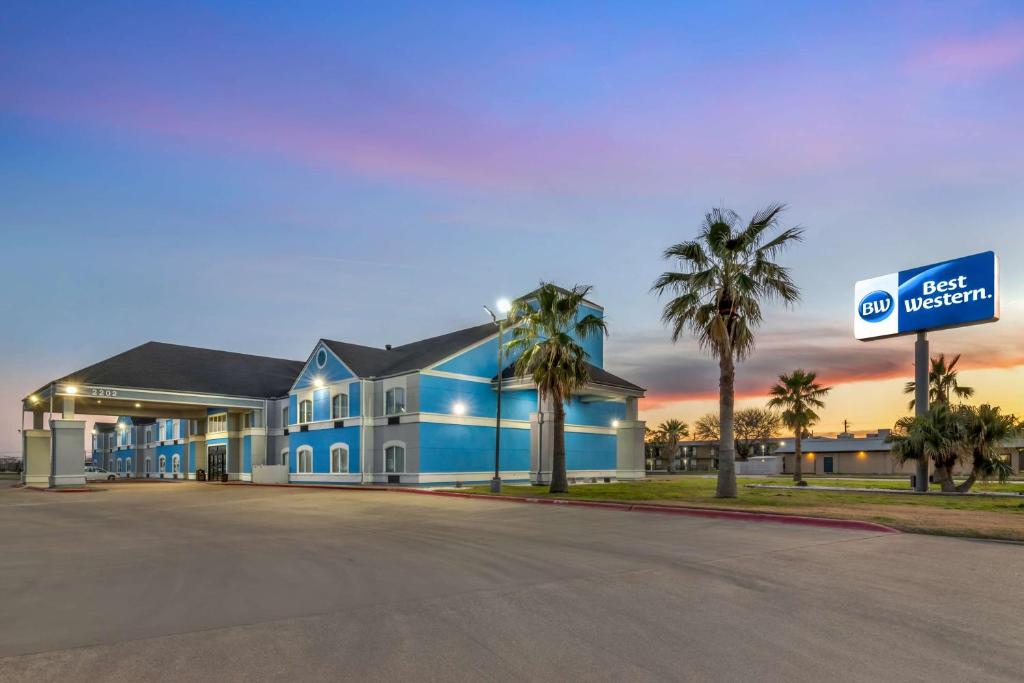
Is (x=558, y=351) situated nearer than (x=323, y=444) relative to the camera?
Yes

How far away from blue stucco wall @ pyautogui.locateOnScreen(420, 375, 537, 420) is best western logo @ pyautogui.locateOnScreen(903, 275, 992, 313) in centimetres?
2142

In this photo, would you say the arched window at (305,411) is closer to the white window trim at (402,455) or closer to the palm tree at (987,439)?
the white window trim at (402,455)

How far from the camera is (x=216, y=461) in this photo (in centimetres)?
5494

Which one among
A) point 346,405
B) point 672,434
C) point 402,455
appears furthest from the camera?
point 672,434

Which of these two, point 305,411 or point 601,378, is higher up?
point 601,378

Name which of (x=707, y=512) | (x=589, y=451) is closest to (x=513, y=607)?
(x=707, y=512)

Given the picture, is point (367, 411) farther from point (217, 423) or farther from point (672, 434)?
point (672, 434)

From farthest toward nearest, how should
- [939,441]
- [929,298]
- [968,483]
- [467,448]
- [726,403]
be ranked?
[467,448], [929,298], [939,441], [968,483], [726,403]

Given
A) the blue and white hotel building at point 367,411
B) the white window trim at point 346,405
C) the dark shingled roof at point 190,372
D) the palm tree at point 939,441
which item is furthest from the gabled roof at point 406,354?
the palm tree at point 939,441

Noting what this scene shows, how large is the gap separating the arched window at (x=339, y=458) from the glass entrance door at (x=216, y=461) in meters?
16.5

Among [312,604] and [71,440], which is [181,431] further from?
[312,604]

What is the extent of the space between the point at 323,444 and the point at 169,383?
12581mm

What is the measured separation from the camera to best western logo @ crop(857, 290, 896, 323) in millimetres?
34406

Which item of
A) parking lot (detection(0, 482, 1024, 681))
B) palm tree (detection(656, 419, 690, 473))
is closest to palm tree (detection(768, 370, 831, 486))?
parking lot (detection(0, 482, 1024, 681))
